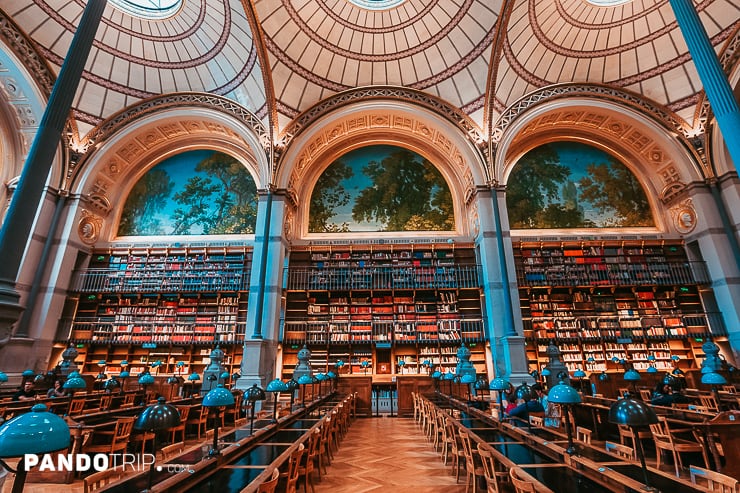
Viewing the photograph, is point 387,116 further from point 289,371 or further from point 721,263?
point 721,263

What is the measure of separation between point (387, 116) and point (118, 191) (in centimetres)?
1153

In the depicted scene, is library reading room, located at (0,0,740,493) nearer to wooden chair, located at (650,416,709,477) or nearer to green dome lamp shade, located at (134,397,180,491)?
wooden chair, located at (650,416,709,477)

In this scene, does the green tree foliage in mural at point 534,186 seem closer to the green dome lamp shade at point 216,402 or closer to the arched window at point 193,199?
the arched window at point 193,199

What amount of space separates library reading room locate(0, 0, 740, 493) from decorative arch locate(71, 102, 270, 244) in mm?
96

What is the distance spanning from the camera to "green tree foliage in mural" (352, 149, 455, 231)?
14227 millimetres

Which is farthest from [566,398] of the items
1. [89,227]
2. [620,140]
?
[89,227]

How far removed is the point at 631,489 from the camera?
2.48 meters

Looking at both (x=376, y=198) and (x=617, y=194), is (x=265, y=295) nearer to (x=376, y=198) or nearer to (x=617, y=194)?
(x=376, y=198)

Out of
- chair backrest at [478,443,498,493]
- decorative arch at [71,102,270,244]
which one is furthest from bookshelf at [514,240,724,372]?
decorative arch at [71,102,270,244]

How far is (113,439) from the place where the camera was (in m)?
5.08

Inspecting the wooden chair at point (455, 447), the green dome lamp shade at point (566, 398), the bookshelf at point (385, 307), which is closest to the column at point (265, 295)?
the bookshelf at point (385, 307)

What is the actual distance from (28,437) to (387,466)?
4898 mm

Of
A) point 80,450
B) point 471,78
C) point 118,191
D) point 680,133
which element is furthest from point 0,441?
point 680,133

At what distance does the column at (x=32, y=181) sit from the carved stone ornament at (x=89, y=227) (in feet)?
30.4
